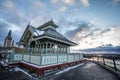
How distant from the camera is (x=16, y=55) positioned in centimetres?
1055

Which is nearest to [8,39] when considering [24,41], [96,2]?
[24,41]

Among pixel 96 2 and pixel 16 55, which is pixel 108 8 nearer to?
pixel 96 2

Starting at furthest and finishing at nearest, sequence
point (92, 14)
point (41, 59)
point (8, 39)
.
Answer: point (8, 39) < point (92, 14) < point (41, 59)

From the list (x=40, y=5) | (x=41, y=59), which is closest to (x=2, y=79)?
(x=41, y=59)

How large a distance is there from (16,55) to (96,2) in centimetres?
1375

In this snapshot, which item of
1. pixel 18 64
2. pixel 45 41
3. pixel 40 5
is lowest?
pixel 18 64

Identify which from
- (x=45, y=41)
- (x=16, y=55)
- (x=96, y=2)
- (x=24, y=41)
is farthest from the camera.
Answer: (x=24, y=41)

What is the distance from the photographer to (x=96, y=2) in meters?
9.11

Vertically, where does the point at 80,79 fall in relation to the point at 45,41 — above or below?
below

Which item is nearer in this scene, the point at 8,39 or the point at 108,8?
the point at 108,8

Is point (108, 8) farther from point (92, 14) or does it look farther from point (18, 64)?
point (18, 64)

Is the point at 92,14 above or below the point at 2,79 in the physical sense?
above

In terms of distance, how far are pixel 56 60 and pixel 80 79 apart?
10.8 feet

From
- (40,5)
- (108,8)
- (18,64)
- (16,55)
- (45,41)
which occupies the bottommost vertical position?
(18,64)
